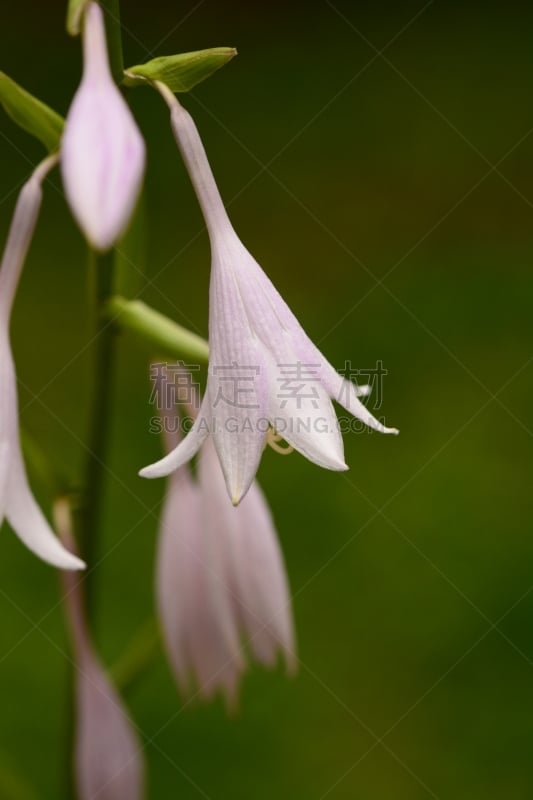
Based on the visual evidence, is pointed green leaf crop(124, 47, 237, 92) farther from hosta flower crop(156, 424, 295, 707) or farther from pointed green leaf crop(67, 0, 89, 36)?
hosta flower crop(156, 424, 295, 707)

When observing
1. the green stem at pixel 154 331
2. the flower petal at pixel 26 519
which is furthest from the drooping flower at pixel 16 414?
the green stem at pixel 154 331

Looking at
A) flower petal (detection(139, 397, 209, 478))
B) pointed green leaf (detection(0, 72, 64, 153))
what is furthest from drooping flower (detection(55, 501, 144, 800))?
pointed green leaf (detection(0, 72, 64, 153))

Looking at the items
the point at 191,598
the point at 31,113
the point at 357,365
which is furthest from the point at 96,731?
the point at 357,365

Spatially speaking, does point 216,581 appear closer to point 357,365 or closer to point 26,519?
point 26,519

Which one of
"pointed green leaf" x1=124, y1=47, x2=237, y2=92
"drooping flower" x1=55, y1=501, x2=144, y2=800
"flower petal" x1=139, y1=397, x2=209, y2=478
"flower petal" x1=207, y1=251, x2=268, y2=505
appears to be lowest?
"drooping flower" x1=55, y1=501, x2=144, y2=800

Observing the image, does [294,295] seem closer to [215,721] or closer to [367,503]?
[367,503]

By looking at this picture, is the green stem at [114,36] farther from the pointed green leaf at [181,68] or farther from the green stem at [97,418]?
the green stem at [97,418]
